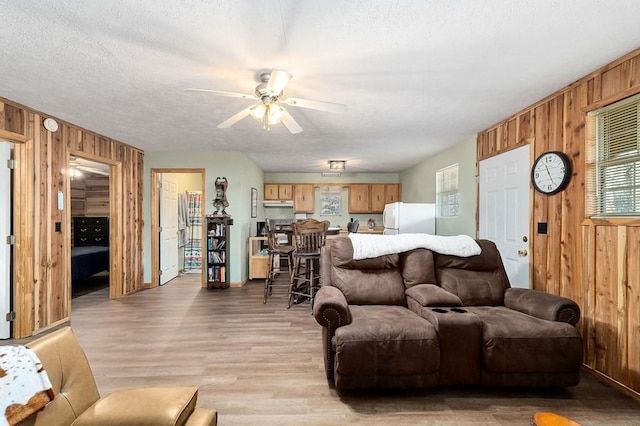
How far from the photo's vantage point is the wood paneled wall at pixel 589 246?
6.64 feet

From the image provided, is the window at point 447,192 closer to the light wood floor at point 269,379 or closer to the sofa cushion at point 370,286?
the sofa cushion at point 370,286

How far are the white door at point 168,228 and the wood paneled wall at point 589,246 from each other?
546 cm

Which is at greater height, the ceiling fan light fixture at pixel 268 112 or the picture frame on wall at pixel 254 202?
the ceiling fan light fixture at pixel 268 112

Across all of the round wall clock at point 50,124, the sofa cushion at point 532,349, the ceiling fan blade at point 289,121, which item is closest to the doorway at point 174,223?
the round wall clock at point 50,124

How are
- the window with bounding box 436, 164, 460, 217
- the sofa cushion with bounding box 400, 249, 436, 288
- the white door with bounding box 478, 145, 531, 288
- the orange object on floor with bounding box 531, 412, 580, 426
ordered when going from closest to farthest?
the orange object on floor with bounding box 531, 412, 580, 426 → the sofa cushion with bounding box 400, 249, 436, 288 → the white door with bounding box 478, 145, 531, 288 → the window with bounding box 436, 164, 460, 217

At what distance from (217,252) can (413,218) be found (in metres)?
3.41

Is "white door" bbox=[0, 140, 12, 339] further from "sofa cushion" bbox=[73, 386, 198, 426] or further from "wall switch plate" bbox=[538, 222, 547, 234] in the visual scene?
"wall switch plate" bbox=[538, 222, 547, 234]

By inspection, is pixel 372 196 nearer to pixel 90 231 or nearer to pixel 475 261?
pixel 475 261

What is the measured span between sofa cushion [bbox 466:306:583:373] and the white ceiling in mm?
1894

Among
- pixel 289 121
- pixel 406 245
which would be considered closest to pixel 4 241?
pixel 289 121

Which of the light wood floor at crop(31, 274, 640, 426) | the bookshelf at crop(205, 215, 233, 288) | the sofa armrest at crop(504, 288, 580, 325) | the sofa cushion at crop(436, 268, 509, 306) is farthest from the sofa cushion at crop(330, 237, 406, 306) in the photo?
the bookshelf at crop(205, 215, 233, 288)

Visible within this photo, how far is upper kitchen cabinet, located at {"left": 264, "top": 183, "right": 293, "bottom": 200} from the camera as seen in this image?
723 cm

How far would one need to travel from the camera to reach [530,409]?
6.28 ft

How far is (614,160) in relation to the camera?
218 centimetres
